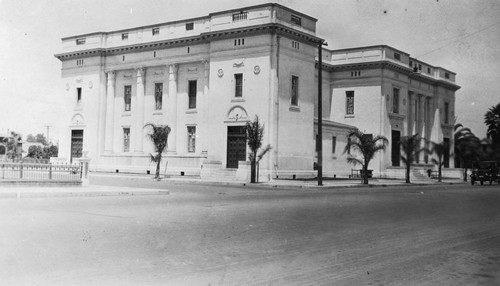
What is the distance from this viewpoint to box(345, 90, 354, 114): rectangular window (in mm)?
48938

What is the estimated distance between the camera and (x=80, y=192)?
1761 centimetres

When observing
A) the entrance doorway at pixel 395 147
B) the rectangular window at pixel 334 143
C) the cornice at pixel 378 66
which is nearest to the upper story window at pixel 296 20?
the cornice at pixel 378 66

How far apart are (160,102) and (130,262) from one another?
37.1 m

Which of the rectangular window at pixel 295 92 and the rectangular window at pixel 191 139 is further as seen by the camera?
the rectangular window at pixel 191 139

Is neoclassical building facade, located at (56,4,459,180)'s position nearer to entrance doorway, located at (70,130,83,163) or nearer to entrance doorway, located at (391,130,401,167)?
entrance doorway, located at (70,130,83,163)

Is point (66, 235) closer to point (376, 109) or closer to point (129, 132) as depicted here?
point (129, 132)

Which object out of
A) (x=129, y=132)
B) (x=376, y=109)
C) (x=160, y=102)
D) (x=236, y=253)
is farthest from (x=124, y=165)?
(x=236, y=253)

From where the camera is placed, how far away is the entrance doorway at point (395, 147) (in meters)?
49.5

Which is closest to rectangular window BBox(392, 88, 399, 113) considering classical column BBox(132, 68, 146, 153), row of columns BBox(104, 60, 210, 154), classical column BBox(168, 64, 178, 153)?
row of columns BBox(104, 60, 210, 154)

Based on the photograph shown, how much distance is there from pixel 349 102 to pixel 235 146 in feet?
53.2

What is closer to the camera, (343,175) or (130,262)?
(130,262)

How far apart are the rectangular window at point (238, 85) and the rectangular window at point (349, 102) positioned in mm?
15247

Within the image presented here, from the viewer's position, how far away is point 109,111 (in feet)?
148

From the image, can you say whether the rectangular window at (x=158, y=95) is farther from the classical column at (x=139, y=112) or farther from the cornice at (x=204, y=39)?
the cornice at (x=204, y=39)
